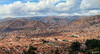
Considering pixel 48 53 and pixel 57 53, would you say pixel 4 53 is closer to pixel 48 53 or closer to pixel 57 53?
pixel 48 53

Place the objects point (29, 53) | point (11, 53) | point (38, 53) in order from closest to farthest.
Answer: point (29, 53) < point (38, 53) < point (11, 53)

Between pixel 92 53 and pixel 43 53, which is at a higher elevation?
pixel 92 53

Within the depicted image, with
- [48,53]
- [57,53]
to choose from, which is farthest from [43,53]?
[57,53]

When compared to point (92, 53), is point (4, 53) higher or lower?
lower

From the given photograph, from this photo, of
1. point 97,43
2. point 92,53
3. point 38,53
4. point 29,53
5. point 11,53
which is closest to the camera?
point 92,53

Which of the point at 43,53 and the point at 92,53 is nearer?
the point at 92,53

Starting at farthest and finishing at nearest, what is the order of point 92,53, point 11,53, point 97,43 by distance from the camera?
point 11,53
point 97,43
point 92,53

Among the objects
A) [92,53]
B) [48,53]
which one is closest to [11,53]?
[48,53]

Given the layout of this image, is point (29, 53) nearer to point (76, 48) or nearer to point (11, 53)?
point (11, 53)

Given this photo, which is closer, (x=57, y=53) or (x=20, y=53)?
(x=57, y=53)
